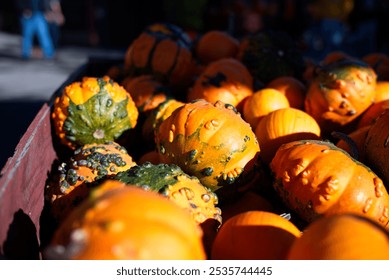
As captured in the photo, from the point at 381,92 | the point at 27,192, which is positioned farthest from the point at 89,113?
the point at 381,92

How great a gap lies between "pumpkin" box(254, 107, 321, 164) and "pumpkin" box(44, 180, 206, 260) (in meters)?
1.27

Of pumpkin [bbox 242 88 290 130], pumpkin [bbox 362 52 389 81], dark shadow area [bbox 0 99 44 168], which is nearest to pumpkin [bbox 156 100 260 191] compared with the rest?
pumpkin [bbox 242 88 290 130]

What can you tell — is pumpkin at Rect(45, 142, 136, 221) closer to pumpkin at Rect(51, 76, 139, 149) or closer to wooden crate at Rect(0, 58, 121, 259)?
wooden crate at Rect(0, 58, 121, 259)

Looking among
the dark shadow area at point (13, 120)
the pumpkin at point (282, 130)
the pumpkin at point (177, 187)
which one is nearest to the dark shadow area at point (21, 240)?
the pumpkin at point (177, 187)

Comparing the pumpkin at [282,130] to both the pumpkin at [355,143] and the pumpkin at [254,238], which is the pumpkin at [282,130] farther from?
the pumpkin at [254,238]

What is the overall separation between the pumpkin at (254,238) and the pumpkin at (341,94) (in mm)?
1157

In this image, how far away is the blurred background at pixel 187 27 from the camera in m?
8.05

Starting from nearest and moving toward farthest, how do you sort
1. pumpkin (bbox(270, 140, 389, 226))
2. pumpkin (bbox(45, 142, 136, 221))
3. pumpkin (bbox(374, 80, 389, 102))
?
pumpkin (bbox(270, 140, 389, 226)) < pumpkin (bbox(45, 142, 136, 221)) < pumpkin (bbox(374, 80, 389, 102))

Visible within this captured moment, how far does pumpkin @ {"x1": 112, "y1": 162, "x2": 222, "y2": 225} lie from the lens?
5.13 feet

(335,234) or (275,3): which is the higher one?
(335,234)

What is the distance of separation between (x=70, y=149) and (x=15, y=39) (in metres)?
10.1

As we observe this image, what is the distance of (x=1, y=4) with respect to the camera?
12.0 meters
